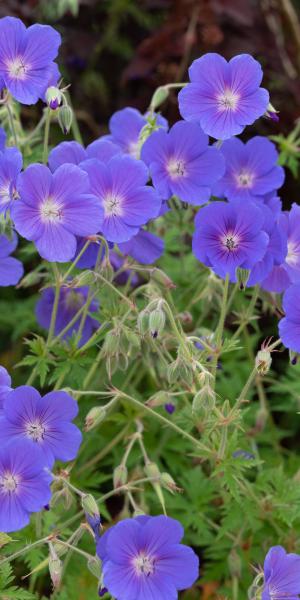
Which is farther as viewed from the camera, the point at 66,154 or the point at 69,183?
the point at 66,154

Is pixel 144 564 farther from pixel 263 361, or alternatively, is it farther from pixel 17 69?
pixel 17 69

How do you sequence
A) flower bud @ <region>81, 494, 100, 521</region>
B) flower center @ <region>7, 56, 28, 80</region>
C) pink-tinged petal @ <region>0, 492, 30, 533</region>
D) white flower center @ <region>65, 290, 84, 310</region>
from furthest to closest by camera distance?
1. white flower center @ <region>65, 290, 84, 310</region>
2. flower center @ <region>7, 56, 28, 80</region>
3. flower bud @ <region>81, 494, 100, 521</region>
4. pink-tinged petal @ <region>0, 492, 30, 533</region>

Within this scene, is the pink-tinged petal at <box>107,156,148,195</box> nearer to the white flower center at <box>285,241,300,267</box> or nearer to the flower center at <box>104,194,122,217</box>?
the flower center at <box>104,194,122,217</box>

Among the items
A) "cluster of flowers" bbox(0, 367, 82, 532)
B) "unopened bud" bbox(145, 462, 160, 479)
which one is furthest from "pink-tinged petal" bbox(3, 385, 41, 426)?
"unopened bud" bbox(145, 462, 160, 479)

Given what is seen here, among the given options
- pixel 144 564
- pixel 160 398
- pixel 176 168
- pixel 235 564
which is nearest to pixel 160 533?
pixel 144 564

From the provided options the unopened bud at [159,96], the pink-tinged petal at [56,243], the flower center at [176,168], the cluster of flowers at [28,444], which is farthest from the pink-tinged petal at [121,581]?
the unopened bud at [159,96]

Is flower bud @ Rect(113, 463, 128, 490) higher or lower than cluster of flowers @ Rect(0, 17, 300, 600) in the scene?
lower

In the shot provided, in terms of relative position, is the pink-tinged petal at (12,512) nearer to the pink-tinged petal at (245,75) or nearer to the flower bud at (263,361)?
the flower bud at (263,361)
